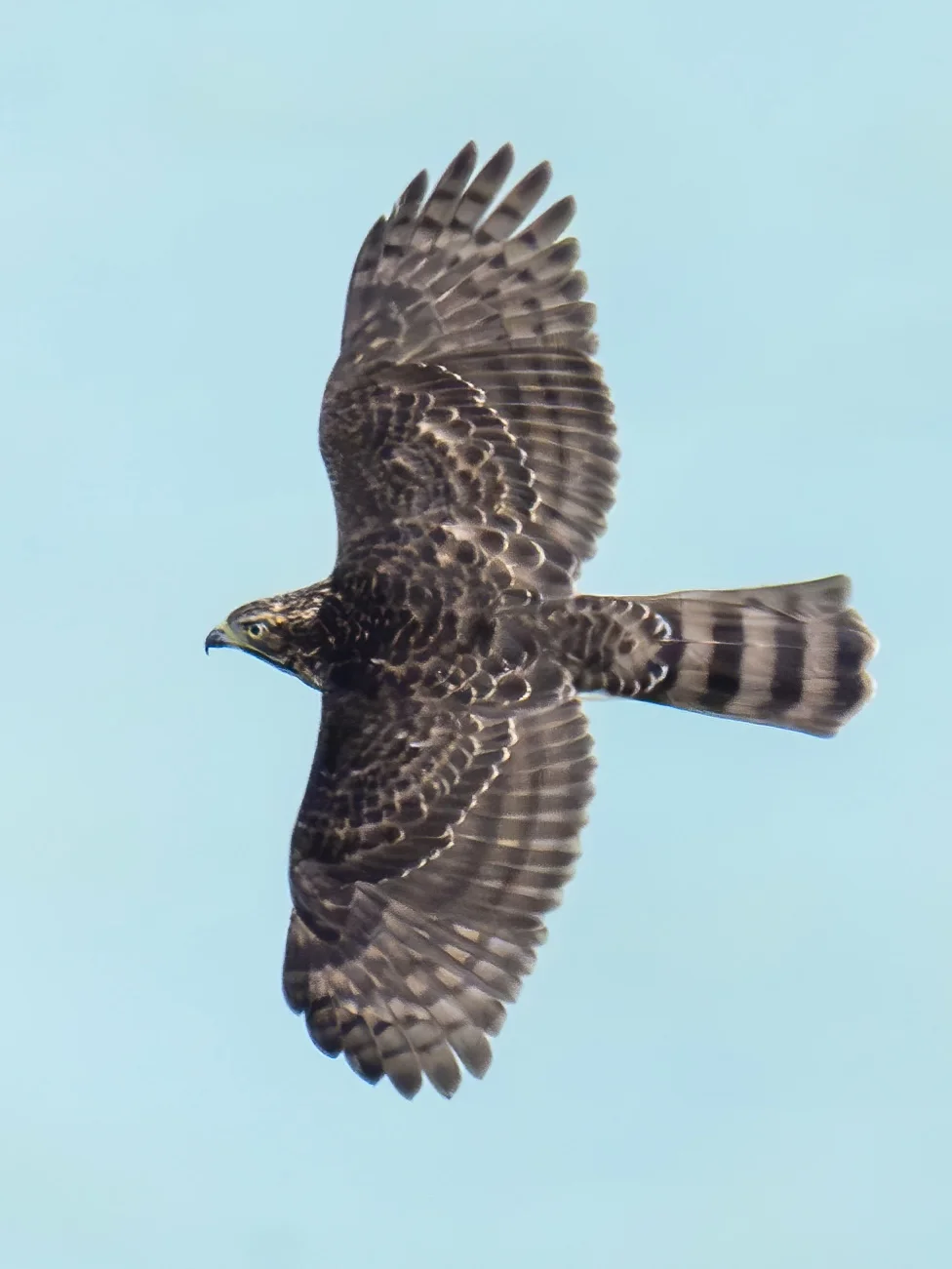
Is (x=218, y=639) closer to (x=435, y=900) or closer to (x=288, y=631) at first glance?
(x=288, y=631)

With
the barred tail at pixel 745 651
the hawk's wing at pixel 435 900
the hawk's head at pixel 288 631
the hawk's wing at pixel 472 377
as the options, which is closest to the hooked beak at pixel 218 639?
the hawk's head at pixel 288 631

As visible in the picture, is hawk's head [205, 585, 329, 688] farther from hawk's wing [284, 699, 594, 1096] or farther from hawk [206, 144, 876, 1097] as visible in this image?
hawk's wing [284, 699, 594, 1096]

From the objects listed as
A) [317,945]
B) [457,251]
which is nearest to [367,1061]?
[317,945]

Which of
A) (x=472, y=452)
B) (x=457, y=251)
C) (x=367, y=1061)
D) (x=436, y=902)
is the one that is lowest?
(x=367, y=1061)

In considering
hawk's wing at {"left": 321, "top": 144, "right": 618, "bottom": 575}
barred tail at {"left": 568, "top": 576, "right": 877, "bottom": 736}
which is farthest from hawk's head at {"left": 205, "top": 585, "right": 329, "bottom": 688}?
barred tail at {"left": 568, "top": 576, "right": 877, "bottom": 736}

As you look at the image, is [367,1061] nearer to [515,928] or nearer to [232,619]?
[515,928]

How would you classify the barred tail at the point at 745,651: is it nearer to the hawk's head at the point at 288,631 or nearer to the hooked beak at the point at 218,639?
the hawk's head at the point at 288,631
